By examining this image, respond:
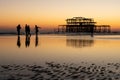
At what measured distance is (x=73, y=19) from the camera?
154125mm

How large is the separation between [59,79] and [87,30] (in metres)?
133

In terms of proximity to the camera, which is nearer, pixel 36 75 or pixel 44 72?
pixel 36 75

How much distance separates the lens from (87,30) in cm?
14450

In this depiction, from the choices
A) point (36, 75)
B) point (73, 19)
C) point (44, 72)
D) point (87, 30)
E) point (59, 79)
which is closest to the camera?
point (59, 79)

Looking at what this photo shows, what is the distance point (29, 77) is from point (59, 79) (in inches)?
61.8

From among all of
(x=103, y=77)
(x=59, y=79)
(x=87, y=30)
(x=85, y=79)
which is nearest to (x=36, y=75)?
(x=59, y=79)

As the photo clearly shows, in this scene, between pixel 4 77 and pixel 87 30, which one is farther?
pixel 87 30

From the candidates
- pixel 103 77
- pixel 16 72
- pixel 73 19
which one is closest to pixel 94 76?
pixel 103 77

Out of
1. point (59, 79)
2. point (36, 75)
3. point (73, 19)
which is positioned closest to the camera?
point (59, 79)

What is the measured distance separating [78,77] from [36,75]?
7.39 ft

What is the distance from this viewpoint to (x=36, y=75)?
13148 mm

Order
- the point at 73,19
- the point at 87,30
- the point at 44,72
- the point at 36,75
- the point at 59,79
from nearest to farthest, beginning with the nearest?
1. the point at 59,79
2. the point at 36,75
3. the point at 44,72
4. the point at 87,30
5. the point at 73,19

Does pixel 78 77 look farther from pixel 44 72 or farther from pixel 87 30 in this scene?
pixel 87 30

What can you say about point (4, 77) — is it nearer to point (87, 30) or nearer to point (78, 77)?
point (78, 77)
